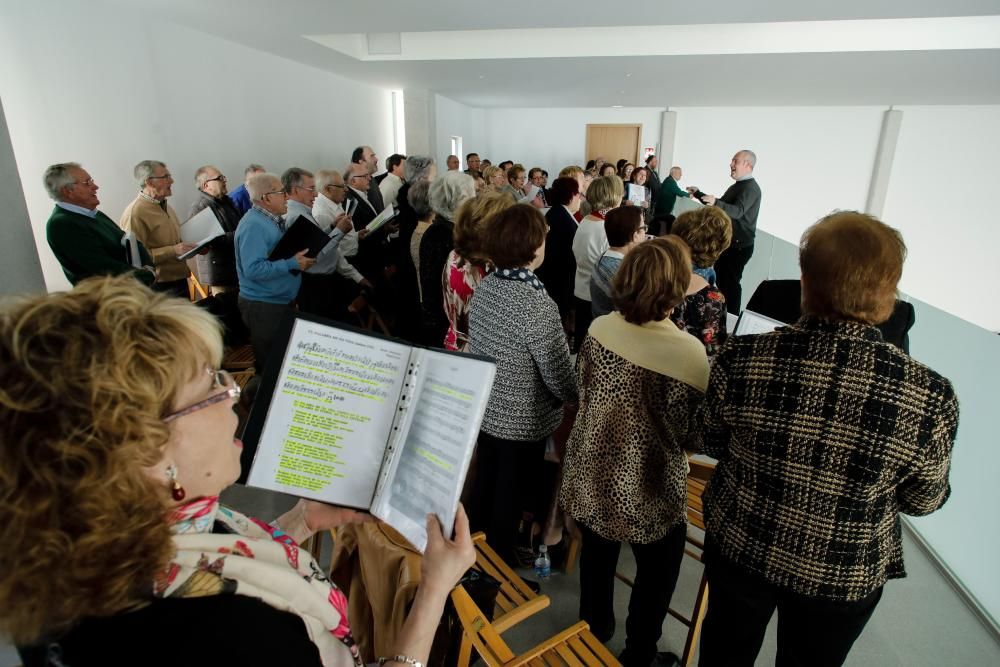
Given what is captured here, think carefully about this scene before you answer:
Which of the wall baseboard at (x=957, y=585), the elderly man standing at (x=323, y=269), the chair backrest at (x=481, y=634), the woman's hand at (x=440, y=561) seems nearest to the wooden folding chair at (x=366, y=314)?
the elderly man standing at (x=323, y=269)

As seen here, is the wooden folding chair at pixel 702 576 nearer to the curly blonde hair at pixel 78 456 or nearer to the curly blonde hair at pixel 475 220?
the curly blonde hair at pixel 475 220

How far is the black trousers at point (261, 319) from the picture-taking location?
286cm

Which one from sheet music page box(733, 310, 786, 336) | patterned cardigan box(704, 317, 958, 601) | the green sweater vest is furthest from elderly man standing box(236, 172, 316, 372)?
patterned cardigan box(704, 317, 958, 601)

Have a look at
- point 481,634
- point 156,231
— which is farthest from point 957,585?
point 156,231

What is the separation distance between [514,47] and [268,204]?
5.26 meters

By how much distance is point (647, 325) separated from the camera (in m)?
1.44

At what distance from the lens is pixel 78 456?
21.8 inches

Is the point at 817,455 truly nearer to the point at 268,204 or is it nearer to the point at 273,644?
the point at 273,644

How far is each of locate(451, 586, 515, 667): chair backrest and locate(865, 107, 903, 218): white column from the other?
1341cm

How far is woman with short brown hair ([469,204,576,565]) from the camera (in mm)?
1758

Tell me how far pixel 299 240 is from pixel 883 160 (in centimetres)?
1369

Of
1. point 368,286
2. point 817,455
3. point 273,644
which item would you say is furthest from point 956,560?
point 368,286

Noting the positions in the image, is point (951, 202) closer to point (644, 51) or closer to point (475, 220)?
point (644, 51)

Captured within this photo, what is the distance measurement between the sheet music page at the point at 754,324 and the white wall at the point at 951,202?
12.6 meters
